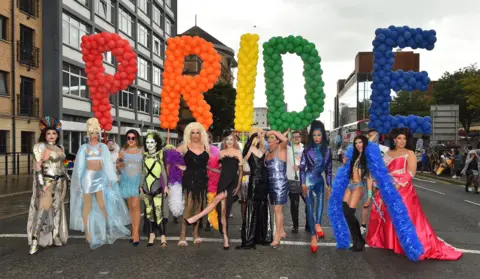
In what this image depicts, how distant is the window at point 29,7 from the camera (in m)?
25.5

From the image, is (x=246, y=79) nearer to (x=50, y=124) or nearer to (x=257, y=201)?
(x=257, y=201)

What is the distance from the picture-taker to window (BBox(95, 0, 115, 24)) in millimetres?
33688

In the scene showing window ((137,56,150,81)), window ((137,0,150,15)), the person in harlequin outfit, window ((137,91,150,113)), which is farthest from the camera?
window ((137,91,150,113))

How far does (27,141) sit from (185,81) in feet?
64.1

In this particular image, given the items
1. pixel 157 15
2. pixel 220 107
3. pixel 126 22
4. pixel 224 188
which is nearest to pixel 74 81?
pixel 126 22

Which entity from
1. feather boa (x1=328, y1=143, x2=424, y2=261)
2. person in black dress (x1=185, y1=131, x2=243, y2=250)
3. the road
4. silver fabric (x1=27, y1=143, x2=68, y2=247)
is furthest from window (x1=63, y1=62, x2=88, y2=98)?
feather boa (x1=328, y1=143, x2=424, y2=261)

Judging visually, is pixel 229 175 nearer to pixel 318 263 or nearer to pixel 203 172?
pixel 203 172

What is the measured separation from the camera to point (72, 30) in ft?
96.1

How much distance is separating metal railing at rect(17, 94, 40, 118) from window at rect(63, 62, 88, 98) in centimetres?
233

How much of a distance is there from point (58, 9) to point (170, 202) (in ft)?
76.6

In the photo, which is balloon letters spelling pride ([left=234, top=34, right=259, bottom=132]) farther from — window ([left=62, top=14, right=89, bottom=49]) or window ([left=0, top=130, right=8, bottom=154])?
window ([left=62, top=14, right=89, bottom=49])

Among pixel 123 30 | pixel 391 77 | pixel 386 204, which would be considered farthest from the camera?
pixel 123 30

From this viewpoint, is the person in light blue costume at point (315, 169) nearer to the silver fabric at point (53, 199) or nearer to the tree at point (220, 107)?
the silver fabric at point (53, 199)

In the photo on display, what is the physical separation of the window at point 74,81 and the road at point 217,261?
876 inches
